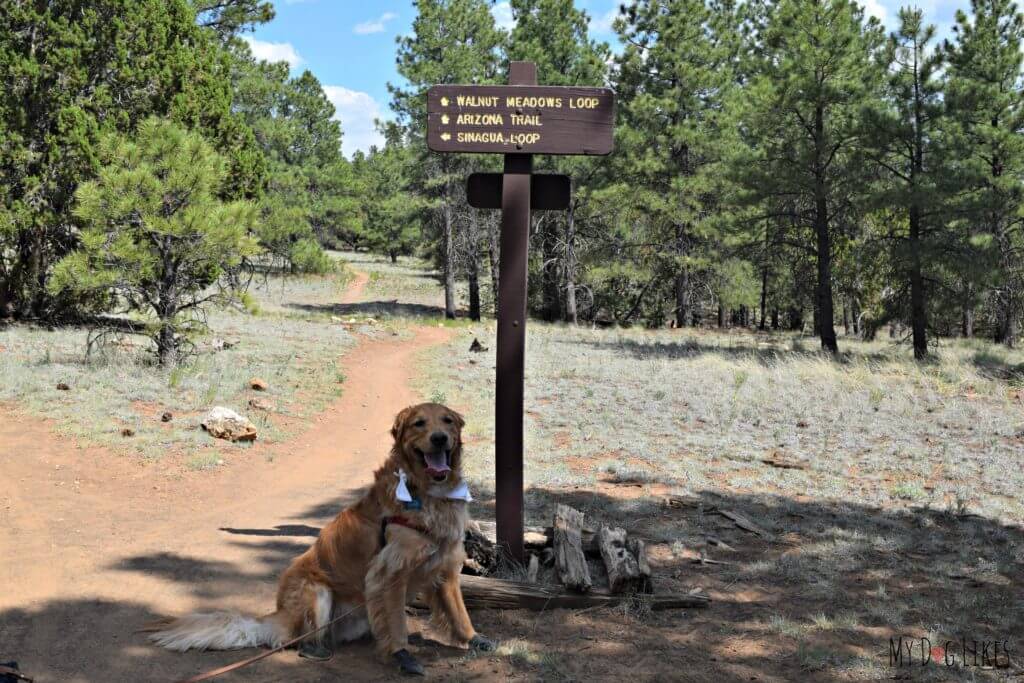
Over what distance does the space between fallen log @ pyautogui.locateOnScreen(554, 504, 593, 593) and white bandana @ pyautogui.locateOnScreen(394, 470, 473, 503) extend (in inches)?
47.1

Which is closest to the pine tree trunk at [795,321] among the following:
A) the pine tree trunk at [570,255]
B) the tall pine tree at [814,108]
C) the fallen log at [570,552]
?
the pine tree trunk at [570,255]

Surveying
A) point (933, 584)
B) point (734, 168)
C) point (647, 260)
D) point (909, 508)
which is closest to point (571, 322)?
point (647, 260)

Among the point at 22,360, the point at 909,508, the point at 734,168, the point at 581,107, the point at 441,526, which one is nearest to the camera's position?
the point at 441,526

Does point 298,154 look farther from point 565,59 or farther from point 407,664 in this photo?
point 407,664

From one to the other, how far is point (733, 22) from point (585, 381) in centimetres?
2114

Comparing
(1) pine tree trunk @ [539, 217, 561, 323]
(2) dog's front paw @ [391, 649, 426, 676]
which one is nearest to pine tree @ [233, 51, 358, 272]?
(1) pine tree trunk @ [539, 217, 561, 323]

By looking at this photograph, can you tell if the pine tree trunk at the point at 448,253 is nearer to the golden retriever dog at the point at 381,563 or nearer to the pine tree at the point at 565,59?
the pine tree at the point at 565,59

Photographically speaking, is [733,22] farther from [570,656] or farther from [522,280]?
[570,656]

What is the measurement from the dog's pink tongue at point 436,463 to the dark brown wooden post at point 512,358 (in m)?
1.24

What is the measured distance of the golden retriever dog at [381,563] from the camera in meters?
3.85

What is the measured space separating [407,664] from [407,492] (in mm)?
878

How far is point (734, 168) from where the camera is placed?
21719 mm

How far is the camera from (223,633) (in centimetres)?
392

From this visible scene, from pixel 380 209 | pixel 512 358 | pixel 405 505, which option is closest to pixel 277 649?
pixel 405 505
